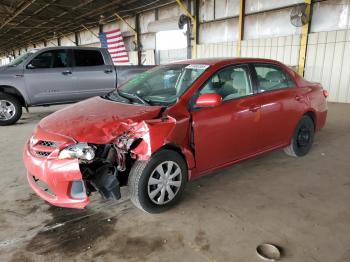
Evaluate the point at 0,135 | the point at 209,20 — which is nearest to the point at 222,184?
the point at 0,135

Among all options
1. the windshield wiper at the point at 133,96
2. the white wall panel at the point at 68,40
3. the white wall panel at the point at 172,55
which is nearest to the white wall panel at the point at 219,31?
the white wall panel at the point at 172,55

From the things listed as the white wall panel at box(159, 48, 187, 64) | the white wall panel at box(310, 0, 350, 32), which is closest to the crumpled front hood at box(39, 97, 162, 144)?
the white wall panel at box(310, 0, 350, 32)

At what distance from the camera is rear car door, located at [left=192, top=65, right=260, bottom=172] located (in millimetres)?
2816

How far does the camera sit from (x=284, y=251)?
7.01 feet

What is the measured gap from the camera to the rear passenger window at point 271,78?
11.2 feet

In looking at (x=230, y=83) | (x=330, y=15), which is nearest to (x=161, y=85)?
(x=230, y=83)

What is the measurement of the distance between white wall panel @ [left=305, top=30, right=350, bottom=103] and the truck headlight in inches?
326

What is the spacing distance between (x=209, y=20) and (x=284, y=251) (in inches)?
449

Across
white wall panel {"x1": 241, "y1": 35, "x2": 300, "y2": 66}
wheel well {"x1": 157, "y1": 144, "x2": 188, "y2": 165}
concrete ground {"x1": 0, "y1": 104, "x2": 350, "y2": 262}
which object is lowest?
concrete ground {"x1": 0, "y1": 104, "x2": 350, "y2": 262}

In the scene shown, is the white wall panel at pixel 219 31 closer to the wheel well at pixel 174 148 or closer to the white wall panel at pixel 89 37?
the wheel well at pixel 174 148

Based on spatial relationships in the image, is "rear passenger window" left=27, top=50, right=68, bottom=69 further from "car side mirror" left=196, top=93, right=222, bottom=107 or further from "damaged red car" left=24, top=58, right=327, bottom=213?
"car side mirror" left=196, top=93, right=222, bottom=107

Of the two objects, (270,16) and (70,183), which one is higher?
(270,16)

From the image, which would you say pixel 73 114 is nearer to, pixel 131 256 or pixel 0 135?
pixel 131 256

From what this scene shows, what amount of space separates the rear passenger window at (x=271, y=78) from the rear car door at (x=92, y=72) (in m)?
4.45
